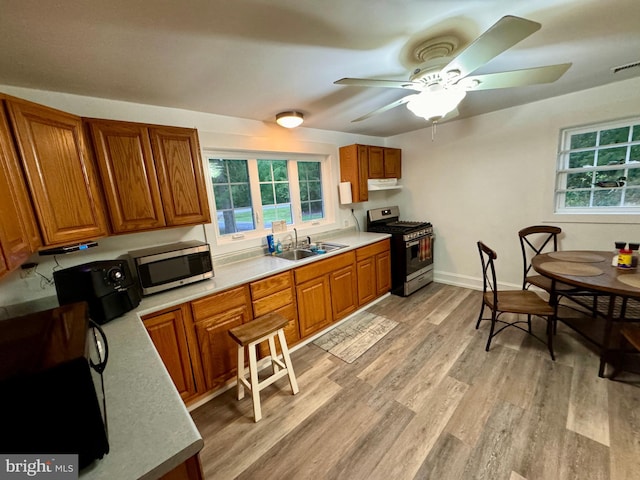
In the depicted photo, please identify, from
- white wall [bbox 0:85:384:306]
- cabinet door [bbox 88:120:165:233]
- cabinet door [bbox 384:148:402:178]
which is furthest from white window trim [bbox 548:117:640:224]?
cabinet door [bbox 88:120:165:233]

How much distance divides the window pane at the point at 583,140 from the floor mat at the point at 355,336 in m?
2.76

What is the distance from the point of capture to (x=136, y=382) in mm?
987

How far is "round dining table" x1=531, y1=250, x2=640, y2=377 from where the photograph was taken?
5.60 ft

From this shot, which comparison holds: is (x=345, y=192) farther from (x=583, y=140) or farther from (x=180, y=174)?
(x=583, y=140)

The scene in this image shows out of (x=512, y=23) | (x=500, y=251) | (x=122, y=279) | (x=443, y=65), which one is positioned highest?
(x=443, y=65)

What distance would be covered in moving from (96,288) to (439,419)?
2.25 meters

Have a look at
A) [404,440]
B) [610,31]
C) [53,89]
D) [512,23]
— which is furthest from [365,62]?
[404,440]

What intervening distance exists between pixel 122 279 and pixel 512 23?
224 centimetres

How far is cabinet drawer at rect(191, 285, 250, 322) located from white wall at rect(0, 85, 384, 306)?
0.66 meters

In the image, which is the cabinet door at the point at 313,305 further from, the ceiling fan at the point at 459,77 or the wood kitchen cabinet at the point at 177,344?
the ceiling fan at the point at 459,77

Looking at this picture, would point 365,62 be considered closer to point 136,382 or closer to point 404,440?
point 136,382

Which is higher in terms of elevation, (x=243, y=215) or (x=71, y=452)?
(x=243, y=215)

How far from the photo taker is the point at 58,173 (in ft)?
4.70

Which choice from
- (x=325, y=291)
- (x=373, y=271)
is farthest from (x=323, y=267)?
(x=373, y=271)
